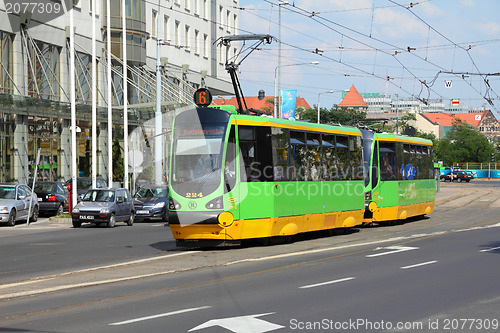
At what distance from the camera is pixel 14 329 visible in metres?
8.67

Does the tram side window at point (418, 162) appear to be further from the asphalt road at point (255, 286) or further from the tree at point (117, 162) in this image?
the tree at point (117, 162)

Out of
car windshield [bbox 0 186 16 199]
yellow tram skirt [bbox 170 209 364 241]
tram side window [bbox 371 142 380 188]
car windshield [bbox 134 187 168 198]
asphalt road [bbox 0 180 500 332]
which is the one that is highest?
tram side window [bbox 371 142 380 188]

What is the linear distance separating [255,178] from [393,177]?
417 inches

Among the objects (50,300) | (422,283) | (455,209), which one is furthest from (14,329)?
(455,209)

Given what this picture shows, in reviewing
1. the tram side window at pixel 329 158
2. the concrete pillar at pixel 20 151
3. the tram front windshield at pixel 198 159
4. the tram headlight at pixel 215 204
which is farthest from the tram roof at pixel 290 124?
the concrete pillar at pixel 20 151

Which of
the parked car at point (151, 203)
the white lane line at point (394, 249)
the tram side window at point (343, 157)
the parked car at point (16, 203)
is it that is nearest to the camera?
the white lane line at point (394, 249)

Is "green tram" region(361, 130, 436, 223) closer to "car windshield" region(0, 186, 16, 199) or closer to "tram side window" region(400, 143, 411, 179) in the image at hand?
"tram side window" region(400, 143, 411, 179)

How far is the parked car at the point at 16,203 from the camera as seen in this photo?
29812 mm

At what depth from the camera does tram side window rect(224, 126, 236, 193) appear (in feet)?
59.6

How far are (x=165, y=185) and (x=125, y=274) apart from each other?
70.2 ft

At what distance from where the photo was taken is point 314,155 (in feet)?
71.6

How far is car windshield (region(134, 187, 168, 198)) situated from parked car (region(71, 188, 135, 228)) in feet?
9.79

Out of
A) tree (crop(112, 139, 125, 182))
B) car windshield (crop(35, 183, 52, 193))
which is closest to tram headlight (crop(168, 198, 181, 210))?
car windshield (crop(35, 183, 52, 193))

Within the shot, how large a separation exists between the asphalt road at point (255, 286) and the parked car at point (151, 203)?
1148cm
